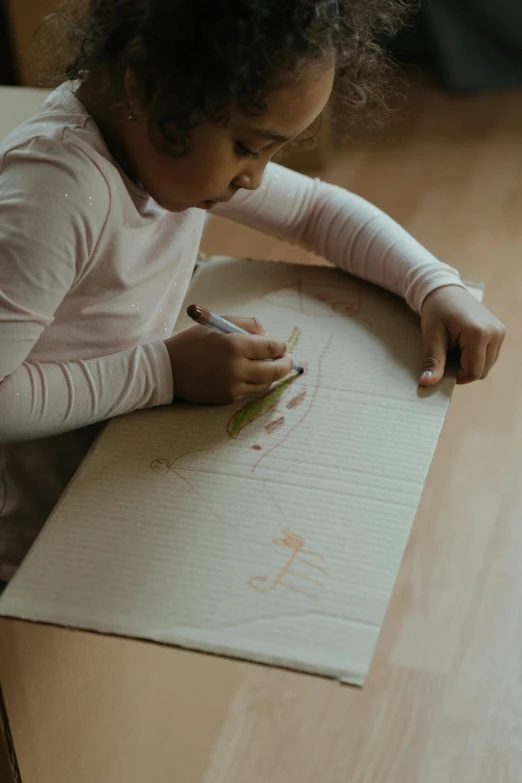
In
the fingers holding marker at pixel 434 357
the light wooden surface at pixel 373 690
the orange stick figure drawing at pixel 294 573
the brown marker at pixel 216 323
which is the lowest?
the light wooden surface at pixel 373 690

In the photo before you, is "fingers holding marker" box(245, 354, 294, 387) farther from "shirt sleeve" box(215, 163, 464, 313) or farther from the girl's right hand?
"shirt sleeve" box(215, 163, 464, 313)

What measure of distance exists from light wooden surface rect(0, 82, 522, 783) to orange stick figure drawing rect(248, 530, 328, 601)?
201mm

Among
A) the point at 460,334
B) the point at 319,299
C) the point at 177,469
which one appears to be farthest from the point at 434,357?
the point at 177,469

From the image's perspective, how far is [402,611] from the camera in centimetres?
104

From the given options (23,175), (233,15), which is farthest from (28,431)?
(233,15)

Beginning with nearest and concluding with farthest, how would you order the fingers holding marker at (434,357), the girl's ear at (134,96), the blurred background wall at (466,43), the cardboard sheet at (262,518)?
the cardboard sheet at (262,518), the girl's ear at (134,96), the fingers holding marker at (434,357), the blurred background wall at (466,43)

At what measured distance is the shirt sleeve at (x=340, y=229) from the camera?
836mm

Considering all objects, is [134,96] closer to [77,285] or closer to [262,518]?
[77,285]

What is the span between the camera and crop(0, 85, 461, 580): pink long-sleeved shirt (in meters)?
0.63

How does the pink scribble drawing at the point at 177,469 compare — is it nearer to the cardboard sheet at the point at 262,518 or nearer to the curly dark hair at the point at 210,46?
the cardboard sheet at the point at 262,518

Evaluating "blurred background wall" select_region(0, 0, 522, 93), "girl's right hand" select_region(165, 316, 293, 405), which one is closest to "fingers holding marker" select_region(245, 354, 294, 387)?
"girl's right hand" select_region(165, 316, 293, 405)

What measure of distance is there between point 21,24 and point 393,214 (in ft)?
2.53

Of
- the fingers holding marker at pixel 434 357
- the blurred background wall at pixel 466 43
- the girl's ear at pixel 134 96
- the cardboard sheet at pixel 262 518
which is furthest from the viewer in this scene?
the blurred background wall at pixel 466 43

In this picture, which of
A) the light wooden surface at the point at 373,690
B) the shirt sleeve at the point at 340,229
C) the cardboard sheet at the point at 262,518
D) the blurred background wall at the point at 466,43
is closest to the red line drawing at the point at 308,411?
the cardboard sheet at the point at 262,518
